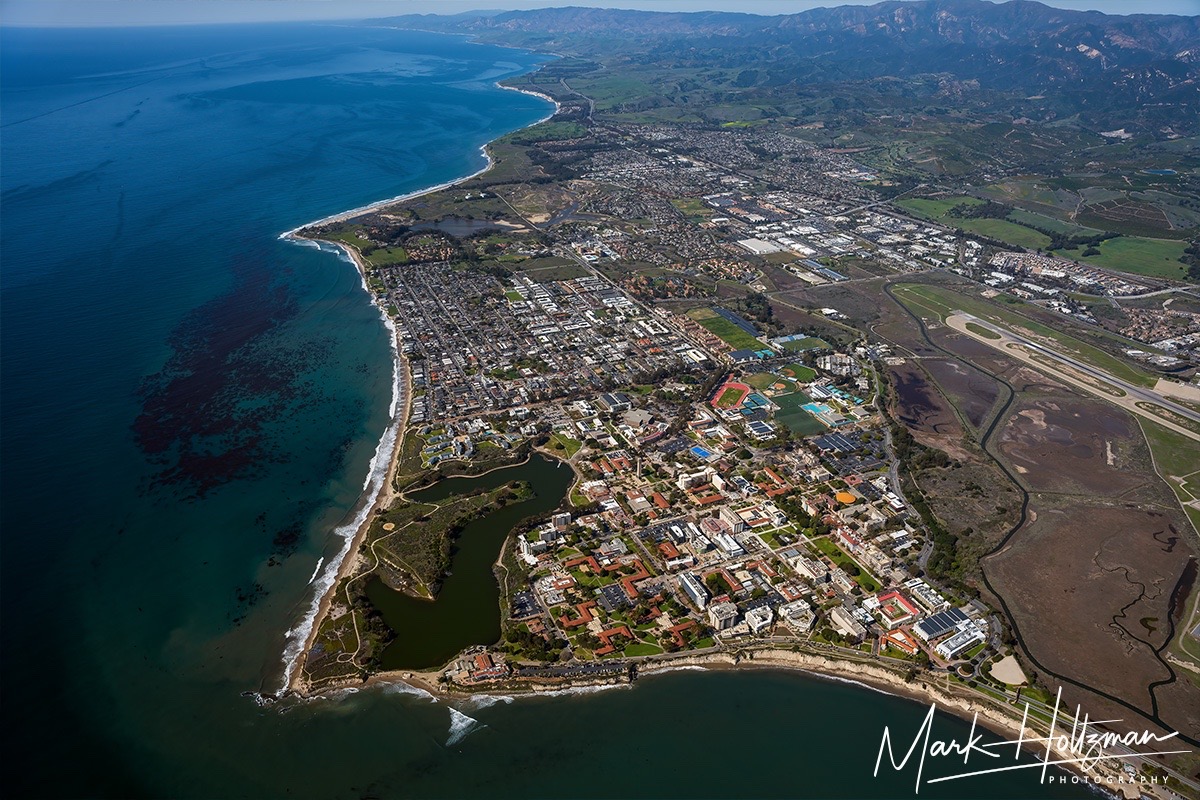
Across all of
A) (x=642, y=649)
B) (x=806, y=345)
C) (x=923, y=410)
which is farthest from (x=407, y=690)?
(x=806, y=345)

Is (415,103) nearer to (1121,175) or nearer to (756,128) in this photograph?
(756,128)

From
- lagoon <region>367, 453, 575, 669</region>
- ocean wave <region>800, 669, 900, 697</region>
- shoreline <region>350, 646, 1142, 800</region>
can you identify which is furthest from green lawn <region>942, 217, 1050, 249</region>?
ocean wave <region>800, 669, 900, 697</region>

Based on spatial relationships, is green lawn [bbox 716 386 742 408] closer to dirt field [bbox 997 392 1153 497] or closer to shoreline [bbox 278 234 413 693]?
dirt field [bbox 997 392 1153 497]

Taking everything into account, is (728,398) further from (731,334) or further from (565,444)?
(565,444)

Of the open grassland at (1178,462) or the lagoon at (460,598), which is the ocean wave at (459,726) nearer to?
the lagoon at (460,598)

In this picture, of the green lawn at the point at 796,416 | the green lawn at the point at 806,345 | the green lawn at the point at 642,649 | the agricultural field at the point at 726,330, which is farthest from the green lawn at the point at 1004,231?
the green lawn at the point at 642,649
